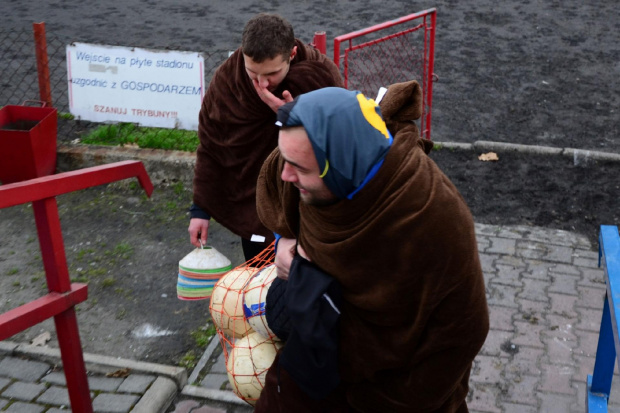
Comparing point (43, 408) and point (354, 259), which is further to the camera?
point (43, 408)

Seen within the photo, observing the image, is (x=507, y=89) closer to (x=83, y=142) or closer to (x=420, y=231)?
(x=83, y=142)

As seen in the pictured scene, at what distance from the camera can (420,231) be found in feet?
6.97

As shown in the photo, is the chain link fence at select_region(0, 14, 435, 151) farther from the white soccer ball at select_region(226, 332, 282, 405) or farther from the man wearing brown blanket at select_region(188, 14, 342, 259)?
the white soccer ball at select_region(226, 332, 282, 405)

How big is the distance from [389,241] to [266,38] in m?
1.39

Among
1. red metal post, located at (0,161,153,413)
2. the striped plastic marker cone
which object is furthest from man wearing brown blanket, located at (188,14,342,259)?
red metal post, located at (0,161,153,413)

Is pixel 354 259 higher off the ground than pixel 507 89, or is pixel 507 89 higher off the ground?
pixel 354 259

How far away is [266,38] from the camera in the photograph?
3.20m

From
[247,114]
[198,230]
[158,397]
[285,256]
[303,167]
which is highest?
[303,167]

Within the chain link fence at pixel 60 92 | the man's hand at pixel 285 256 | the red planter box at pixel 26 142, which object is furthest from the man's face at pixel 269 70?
the red planter box at pixel 26 142

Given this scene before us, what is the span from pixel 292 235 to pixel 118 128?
5132mm

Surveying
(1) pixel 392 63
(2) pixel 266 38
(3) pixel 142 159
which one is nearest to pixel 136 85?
(3) pixel 142 159

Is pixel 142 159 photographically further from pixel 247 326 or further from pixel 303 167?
pixel 303 167

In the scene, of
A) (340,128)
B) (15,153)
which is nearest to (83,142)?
Answer: (15,153)

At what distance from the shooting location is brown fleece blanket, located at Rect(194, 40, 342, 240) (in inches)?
140
